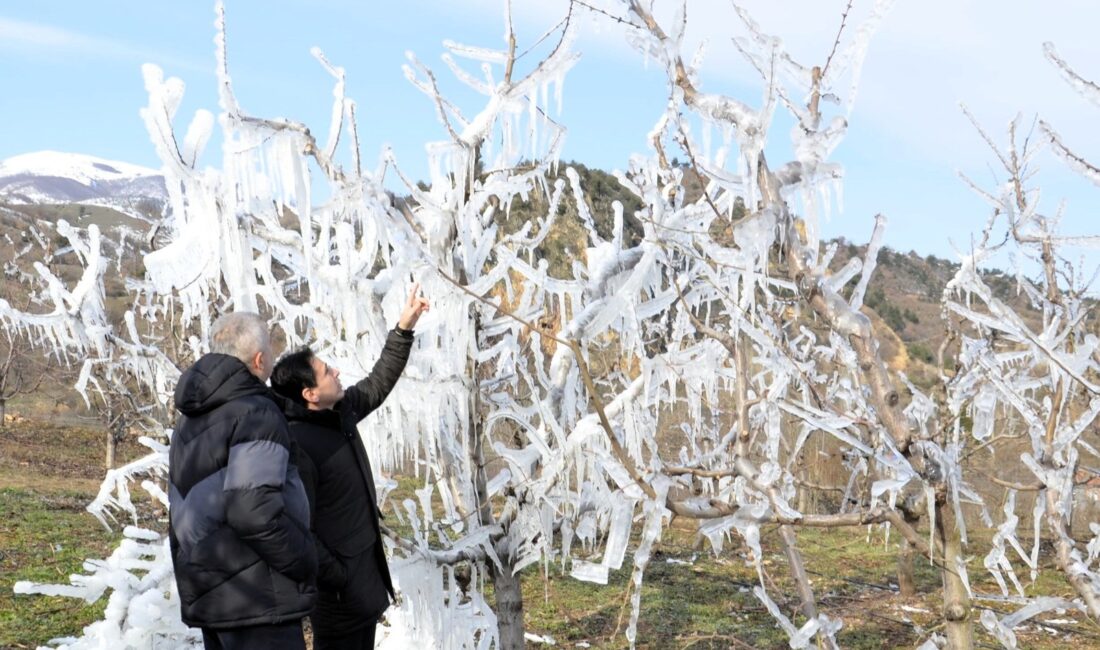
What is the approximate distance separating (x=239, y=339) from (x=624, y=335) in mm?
1528

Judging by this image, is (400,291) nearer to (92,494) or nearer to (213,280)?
(213,280)

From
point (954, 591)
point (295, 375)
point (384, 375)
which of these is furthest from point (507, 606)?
point (954, 591)

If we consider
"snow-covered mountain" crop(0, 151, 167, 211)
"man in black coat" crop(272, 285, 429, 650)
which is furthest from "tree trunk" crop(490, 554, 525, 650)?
"snow-covered mountain" crop(0, 151, 167, 211)

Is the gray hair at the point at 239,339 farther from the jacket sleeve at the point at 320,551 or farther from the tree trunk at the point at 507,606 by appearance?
the tree trunk at the point at 507,606

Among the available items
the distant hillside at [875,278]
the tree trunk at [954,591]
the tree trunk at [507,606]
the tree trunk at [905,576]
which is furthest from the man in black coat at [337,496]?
the distant hillside at [875,278]

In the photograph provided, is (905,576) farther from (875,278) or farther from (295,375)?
(875,278)

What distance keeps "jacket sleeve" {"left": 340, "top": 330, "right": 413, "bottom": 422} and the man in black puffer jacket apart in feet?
1.92

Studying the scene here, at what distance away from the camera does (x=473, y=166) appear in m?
3.86

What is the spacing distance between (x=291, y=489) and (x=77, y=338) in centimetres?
302

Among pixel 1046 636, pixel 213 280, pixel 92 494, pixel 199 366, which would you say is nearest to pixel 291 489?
pixel 199 366

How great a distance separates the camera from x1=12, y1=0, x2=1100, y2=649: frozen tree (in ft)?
7.10

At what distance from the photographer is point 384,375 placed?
11.1 ft

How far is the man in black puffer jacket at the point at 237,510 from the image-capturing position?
263 centimetres

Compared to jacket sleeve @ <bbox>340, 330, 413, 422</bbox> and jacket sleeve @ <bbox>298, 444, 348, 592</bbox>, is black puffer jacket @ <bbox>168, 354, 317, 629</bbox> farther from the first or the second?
jacket sleeve @ <bbox>340, 330, 413, 422</bbox>
